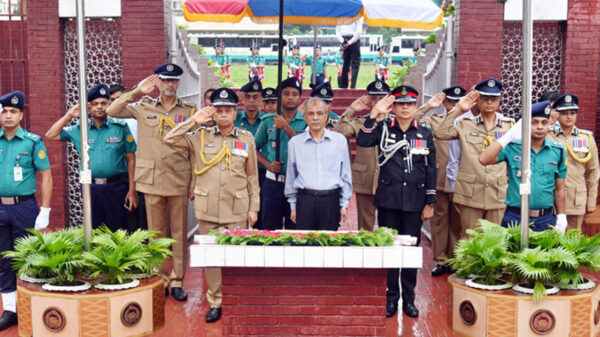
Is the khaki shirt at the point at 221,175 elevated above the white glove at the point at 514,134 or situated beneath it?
situated beneath

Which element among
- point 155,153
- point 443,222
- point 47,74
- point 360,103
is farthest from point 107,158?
point 443,222

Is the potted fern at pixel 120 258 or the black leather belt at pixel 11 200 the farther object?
the black leather belt at pixel 11 200

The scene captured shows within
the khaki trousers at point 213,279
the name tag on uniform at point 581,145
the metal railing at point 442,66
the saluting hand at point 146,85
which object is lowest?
the khaki trousers at point 213,279

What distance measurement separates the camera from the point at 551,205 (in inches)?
243

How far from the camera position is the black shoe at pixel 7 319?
20.4ft

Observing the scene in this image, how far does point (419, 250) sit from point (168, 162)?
2880 millimetres

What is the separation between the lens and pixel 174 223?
23.0ft

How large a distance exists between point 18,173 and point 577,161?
5037mm

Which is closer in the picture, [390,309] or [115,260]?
[115,260]

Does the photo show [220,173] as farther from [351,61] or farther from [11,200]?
[351,61]

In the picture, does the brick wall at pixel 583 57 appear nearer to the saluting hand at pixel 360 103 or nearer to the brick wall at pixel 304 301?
the saluting hand at pixel 360 103

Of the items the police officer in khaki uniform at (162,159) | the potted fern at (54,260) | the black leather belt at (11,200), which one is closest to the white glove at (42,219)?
the black leather belt at (11,200)

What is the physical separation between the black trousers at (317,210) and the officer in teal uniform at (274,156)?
1014 millimetres

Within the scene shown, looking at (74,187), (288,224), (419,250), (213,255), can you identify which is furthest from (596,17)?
(74,187)
